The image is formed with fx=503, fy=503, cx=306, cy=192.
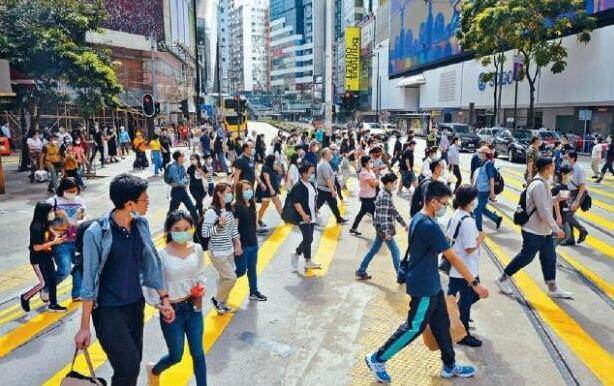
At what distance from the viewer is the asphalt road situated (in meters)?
4.51

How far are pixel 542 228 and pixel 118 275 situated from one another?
193 inches

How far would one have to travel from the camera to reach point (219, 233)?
5.53 metres

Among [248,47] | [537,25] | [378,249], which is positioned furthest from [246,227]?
[248,47]

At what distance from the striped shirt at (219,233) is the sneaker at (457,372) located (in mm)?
2572

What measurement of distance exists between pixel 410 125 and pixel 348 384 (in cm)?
4939

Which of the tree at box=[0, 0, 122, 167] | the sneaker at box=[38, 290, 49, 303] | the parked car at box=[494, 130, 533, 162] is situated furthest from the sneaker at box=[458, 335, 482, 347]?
the parked car at box=[494, 130, 533, 162]

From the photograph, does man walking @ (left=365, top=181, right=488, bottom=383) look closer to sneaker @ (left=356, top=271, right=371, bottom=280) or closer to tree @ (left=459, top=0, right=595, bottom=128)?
sneaker @ (left=356, top=271, right=371, bottom=280)

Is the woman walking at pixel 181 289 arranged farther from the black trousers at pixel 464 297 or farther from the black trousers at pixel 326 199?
the black trousers at pixel 326 199

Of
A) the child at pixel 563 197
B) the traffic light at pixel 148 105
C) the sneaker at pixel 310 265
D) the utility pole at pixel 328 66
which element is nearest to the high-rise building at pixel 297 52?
the utility pole at pixel 328 66

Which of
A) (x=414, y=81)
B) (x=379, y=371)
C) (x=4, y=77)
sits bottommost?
(x=379, y=371)

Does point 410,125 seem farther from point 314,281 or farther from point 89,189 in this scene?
point 314,281

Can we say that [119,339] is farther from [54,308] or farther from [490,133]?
[490,133]

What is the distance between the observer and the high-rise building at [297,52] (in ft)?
420

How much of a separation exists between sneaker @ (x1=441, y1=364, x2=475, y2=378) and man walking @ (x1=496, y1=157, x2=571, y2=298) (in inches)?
90.7
